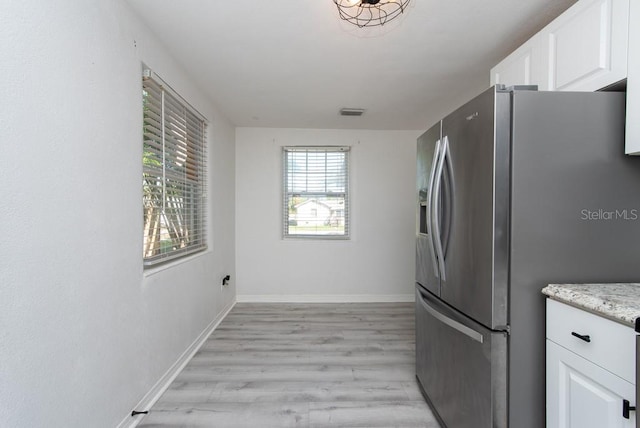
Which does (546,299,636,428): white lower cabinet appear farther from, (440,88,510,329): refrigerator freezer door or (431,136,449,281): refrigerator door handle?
(431,136,449,281): refrigerator door handle

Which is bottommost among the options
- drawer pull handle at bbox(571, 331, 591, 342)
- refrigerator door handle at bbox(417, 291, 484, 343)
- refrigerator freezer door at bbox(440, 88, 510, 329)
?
refrigerator door handle at bbox(417, 291, 484, 343)

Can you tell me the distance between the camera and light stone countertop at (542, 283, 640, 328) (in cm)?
91

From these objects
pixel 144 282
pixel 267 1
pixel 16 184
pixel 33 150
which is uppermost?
pixel 267 1

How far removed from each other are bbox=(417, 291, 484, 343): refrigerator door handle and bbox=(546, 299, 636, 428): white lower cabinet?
0.26 meters

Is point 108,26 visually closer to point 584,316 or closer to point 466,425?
point 584,316

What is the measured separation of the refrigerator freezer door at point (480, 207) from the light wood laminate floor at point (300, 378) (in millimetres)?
959

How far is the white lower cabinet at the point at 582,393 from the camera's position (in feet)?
3.03

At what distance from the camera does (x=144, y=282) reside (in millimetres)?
1798

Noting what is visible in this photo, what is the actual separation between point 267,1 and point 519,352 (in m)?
2.06

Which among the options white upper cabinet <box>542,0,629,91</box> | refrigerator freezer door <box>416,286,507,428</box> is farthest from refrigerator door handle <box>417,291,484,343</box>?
white upper cabinet <box>542,0,629,91</box>

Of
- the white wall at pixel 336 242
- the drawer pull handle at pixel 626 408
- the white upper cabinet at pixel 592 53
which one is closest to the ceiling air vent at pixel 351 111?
the white wall at pixel 336 242

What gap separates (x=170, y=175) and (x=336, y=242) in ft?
7.88

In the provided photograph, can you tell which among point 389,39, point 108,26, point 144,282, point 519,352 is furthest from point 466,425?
point 108,26

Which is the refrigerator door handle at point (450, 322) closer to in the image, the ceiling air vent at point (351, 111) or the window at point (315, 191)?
the ceiling air vent at point (351, 111)
